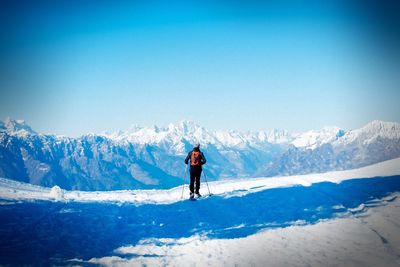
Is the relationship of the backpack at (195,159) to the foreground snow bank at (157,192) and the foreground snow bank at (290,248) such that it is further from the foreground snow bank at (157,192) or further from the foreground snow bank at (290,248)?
the foreground snow bank at (290,248)

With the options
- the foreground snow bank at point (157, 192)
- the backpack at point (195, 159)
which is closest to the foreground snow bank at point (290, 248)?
the backpack at point (195, 159)

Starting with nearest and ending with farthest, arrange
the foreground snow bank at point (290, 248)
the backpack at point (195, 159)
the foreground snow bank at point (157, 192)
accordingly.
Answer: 1. the foreground snow bank at point (290, 248)
2. the backpack at point (195, 159)
3. the foreground snow bank at point (157, 192)

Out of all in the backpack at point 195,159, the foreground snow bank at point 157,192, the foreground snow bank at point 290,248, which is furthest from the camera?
the foreground snow bank at point 157,192

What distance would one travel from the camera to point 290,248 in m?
15.1

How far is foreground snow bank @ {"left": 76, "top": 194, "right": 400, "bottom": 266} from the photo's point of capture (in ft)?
45.4

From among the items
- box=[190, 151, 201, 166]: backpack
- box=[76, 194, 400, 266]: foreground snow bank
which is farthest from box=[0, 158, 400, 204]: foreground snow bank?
box=[76, 194, 400, 266]: foreground snow bank

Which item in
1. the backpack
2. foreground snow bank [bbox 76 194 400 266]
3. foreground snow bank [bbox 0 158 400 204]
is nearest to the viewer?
foreground snow bank [bbox 76 194 400 266]

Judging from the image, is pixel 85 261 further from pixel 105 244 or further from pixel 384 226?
pixel 384 226

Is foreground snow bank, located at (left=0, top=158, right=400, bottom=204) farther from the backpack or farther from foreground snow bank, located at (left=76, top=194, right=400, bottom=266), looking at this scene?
foreground snow bank, located at (left=76, top=194, right=400, bottom=266)

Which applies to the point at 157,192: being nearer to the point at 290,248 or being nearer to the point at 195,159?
the point at 195,159

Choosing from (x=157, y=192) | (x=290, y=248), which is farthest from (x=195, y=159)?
(x=290, y=248)

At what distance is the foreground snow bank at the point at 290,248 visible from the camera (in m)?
13.8

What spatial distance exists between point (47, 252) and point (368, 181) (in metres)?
23.0

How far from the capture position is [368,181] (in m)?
23.9
